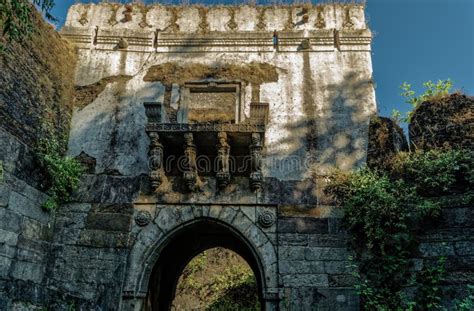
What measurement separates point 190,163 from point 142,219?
1.08 m

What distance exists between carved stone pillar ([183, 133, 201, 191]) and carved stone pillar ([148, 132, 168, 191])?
378 millimetres

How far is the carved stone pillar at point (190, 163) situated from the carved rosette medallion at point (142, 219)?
29.1 inches

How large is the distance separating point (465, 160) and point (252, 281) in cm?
729

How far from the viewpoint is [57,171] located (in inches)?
253

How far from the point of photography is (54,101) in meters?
6.94


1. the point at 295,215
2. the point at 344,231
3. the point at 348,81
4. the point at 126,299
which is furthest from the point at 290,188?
the point at 126,299

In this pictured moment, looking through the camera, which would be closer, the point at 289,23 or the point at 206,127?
the point at 206,127

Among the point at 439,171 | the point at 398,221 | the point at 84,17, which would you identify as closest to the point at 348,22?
the point at 439,171

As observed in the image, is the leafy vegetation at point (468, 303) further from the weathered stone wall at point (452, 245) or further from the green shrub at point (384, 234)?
the green shrub at point (384, 234)

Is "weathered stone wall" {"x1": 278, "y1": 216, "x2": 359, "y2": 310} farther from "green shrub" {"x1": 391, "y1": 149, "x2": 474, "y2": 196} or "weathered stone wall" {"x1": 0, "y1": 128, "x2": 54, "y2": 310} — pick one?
"weathered stone wall" {"x1": 0, "y1": 128, "x2": 54, "y2": 310}

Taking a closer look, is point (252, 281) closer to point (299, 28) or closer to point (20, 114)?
point (299, 28)

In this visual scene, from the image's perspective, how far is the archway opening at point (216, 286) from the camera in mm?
11789

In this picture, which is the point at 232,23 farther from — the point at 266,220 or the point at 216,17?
the point at 266,220

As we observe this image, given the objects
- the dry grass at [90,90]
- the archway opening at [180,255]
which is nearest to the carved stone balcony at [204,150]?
the archway opening at [180,255]
